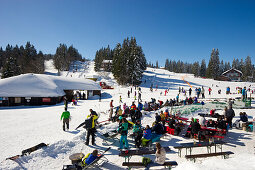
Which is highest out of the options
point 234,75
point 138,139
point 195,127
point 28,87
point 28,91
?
point 234,75

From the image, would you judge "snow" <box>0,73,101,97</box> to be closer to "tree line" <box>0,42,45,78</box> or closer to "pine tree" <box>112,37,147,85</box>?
"pine tree" <box>112,37,147,85</box>

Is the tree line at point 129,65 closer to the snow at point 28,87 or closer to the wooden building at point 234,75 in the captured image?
the snow at point 28,87

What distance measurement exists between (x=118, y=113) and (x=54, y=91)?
17292 millimetres

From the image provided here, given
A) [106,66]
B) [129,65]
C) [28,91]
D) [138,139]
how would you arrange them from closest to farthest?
1. [138,139]
2. [28,91]
3. [129,65]
4. [106,66]

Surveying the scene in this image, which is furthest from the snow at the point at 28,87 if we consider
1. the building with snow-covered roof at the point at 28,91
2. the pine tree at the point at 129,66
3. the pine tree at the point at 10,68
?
the pine tree at the point at 10,68

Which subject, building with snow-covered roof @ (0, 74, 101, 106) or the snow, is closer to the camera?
building with snow-covered roof @ (0, 74, 101, 106)

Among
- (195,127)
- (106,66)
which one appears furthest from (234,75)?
(195,127)

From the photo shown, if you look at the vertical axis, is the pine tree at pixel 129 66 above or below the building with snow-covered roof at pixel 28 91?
above

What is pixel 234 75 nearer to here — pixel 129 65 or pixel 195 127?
pixel 129 65

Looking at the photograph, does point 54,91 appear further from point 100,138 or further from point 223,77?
point 223,77

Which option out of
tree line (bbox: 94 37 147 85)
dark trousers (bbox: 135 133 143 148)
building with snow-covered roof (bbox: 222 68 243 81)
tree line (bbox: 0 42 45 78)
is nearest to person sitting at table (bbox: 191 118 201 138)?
dark trousers (bbox: 135 133 143 148)

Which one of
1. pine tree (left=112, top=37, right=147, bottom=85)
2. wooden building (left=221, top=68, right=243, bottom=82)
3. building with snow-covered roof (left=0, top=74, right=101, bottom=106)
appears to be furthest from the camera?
wooden building (left=221, top=68, right=243, bottom=82)

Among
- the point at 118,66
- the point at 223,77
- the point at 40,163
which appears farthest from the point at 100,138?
the point at 223,77

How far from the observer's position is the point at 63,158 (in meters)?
6.62
